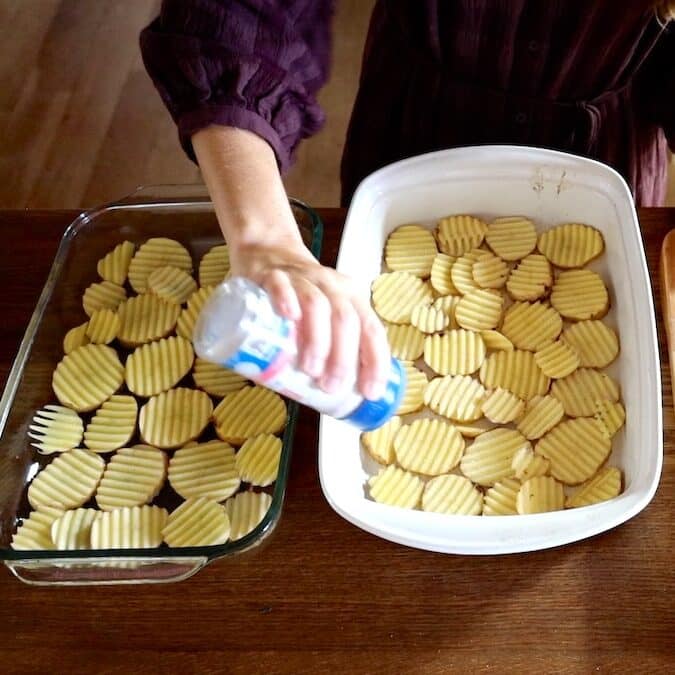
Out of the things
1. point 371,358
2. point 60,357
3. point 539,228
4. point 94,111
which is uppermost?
point 371,358

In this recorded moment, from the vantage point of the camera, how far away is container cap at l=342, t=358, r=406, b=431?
57cm

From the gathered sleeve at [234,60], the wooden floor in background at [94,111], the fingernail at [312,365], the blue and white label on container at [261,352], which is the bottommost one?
the wooden floor in background at [94,111]

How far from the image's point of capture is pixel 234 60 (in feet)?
2.19

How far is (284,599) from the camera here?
657 millimetres

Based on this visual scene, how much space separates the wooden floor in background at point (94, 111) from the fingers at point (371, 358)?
117 centimetres

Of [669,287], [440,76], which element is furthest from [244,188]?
[669,287]

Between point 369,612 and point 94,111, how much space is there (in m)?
1.61

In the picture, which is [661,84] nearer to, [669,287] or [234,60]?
[669,287]

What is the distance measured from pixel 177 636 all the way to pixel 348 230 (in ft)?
1.40

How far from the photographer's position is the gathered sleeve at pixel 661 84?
2.74 feet

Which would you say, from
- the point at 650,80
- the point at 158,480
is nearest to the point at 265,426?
the point at 158,480

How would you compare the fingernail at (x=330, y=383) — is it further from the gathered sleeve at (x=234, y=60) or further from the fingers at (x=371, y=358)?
the gathered sleeve at (x=234, y=60)

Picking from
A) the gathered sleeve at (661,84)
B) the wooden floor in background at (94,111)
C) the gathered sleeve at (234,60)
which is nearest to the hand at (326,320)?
the gathered sleeve at (234,60)

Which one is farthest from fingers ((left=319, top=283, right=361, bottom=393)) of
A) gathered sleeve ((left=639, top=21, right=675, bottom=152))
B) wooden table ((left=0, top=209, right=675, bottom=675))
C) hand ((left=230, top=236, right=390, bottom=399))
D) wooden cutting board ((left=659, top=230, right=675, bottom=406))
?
gathered sleeve ((left=639, top=21, right=675, bottom=152))
